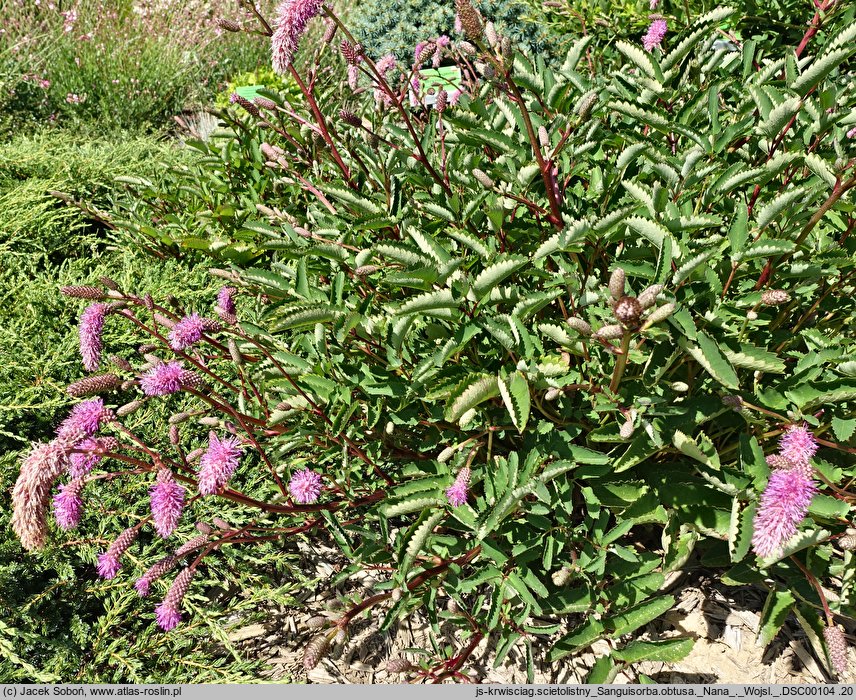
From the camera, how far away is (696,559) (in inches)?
80.3

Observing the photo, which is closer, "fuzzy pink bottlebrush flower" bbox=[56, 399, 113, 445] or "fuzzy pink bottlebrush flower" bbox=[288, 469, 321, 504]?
"fuzzy pink bottlebrush flower" bbox=[56, 399, 113, 445]

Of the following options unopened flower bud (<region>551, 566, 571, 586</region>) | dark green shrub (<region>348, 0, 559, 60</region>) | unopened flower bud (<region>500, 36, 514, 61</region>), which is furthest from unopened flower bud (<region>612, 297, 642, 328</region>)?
dark green shrub (<region>348, 0, 559, 60</region>)

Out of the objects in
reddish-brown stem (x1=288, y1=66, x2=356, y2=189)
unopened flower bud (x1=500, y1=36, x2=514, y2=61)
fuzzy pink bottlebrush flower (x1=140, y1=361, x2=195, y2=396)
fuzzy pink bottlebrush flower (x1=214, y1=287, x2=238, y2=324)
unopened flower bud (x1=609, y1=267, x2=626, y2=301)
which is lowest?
fuzzy pink bottlebrush flower (x1=140, y1=361, x2=195, y2=396)

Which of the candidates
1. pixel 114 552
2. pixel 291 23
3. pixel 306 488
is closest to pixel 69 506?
pixel 114 552

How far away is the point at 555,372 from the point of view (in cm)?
155

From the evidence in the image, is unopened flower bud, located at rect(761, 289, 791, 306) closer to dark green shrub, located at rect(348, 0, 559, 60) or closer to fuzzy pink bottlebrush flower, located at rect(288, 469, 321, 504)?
fuzzy pink bottlebrush flower, located at rect(288, 469, 321, 504)

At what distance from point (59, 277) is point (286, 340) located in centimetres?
128

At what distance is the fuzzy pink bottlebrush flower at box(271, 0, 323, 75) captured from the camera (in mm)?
1622

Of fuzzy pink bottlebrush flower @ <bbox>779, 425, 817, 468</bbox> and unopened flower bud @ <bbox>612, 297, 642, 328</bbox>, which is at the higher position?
unopened flower bud @ <bbox>612, 297, 642, 328</bbox>

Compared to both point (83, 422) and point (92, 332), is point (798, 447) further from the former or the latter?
point (92, 332)

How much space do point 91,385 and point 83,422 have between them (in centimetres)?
11

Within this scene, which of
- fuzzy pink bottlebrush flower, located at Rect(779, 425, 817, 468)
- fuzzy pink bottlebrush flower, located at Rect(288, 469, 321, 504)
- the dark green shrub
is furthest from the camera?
the dark green shrub

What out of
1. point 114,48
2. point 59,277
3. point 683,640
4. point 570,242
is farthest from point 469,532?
point 114,48

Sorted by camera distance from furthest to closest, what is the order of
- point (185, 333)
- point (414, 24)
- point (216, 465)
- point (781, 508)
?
point (414, 24), point (185, 333), point (216, 465), point (781, 508)
